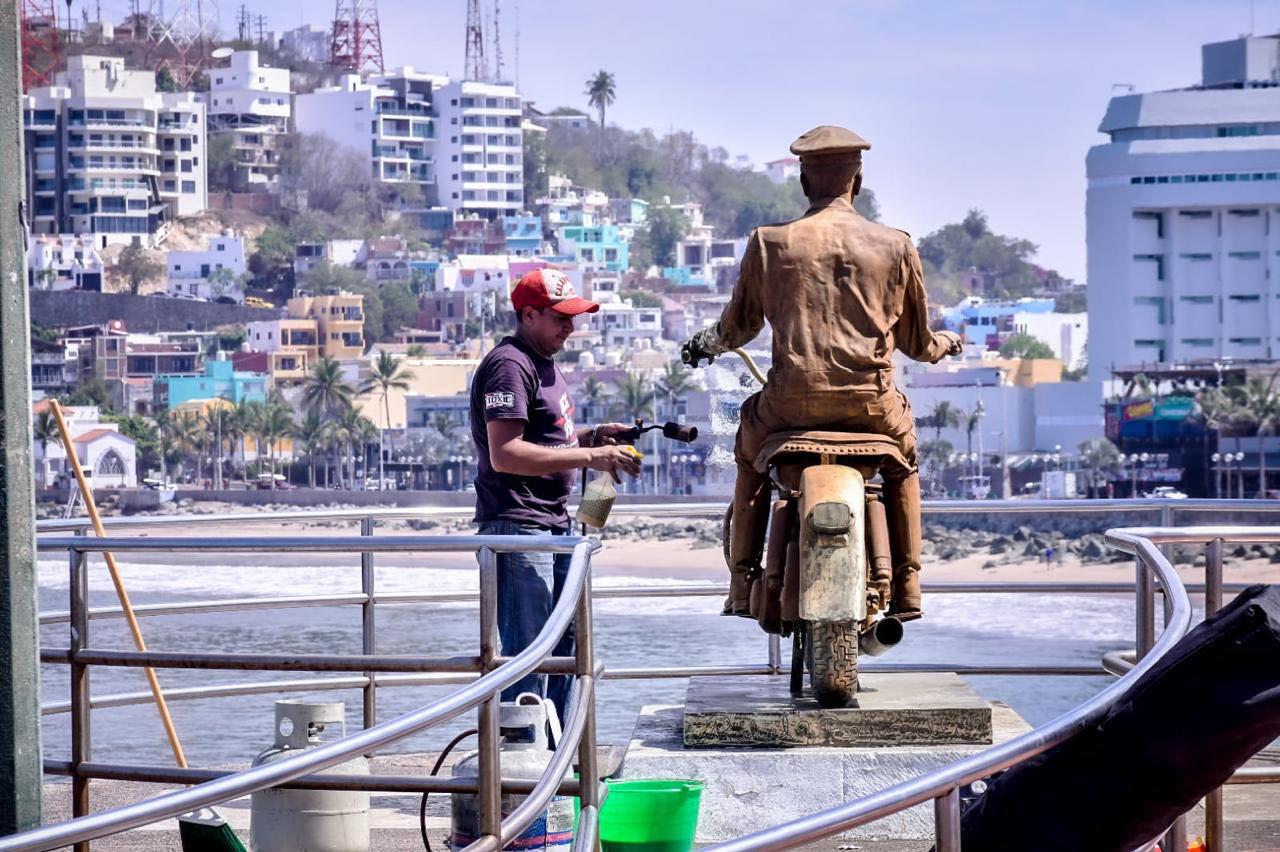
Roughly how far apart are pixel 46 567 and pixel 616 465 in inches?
2127

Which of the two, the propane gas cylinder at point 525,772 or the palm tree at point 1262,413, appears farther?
the palm tree at point 1262,413

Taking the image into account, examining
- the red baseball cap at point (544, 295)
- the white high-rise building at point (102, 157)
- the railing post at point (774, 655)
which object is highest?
the white high-rise building at point (102, 157)

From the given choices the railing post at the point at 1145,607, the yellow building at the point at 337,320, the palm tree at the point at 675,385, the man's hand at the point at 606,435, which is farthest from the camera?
the yellow building at the point at 337,320

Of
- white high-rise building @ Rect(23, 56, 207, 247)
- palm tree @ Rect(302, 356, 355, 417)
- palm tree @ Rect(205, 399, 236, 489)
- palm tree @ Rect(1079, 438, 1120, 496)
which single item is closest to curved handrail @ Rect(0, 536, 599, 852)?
palm tree @ Rect(1079, 438, 1120, 496)

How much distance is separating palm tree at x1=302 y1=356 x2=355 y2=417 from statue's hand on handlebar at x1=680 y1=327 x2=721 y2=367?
100974 millimetres

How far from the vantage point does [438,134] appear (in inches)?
6393

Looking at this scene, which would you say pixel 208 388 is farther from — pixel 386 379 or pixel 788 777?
pixel 788 777

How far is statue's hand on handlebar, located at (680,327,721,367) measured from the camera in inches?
201

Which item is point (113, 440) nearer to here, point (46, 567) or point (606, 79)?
point (46, 567)

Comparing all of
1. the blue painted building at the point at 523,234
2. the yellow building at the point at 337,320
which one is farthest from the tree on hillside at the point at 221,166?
the yellow building at the point at 337,320

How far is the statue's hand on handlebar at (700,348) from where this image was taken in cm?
512

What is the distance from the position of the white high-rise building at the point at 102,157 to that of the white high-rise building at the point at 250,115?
30.7 feet

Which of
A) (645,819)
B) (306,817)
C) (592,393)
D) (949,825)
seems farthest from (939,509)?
(592,393)

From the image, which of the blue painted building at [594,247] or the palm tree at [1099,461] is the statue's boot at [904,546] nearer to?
the palm tree at [1099,461]
